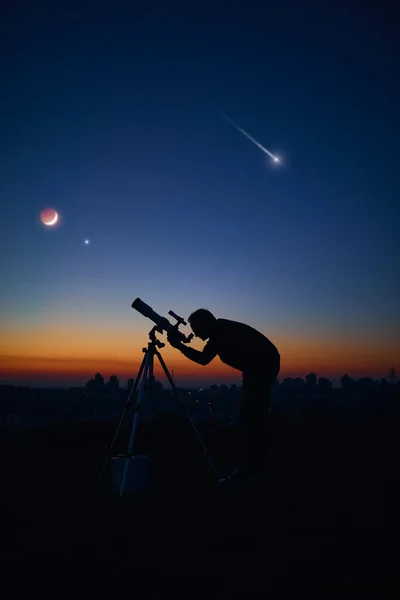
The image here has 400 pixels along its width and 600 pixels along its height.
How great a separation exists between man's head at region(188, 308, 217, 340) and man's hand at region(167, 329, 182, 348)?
0.24m

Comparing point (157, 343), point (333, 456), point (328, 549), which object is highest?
point (157, 343)

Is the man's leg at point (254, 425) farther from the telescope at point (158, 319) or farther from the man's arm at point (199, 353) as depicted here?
the telescope at point (158, 319)

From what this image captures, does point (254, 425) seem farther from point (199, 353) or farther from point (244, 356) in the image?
point (199, 353)

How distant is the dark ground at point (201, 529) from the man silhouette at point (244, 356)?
90cm

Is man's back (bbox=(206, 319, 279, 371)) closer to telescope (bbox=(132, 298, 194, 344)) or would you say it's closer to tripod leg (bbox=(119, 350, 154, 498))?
telescope (bbox=(132, 298, 194, 344))

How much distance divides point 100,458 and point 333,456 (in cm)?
408

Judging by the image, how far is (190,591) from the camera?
9.00 feet

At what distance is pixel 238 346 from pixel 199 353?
1.79 feet

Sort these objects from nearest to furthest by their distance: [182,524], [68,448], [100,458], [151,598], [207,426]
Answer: [151,598], [182,524], [100,458], [68,448], [207,426]

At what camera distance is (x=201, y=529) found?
12.7 feet

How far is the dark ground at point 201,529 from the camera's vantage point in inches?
112

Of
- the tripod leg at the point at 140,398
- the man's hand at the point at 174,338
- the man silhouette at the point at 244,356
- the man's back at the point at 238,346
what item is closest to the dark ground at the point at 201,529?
the tripod leg at the point at 140,398

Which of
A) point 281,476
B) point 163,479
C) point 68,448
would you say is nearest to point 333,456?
point 281,476

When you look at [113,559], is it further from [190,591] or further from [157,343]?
[157,343]
